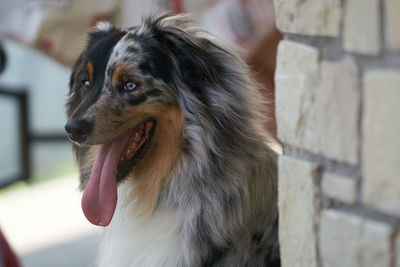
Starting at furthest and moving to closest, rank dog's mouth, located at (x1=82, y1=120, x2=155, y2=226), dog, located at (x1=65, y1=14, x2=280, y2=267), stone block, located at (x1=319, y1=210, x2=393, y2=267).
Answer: dog's mouth, located at (x1=82, y1=120, x2=155, y2=226) → dog, located at (x1=65, y1=14, x2=280, y2=267) → stone block, located at (x1=319, y1=210, x2=393, y2=267)

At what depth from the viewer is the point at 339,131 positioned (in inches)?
64.4

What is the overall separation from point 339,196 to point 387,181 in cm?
21

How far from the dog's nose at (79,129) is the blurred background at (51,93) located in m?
0.68

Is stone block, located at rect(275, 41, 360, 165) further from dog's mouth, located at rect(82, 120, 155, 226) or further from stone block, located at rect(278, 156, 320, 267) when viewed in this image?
dog's mouth, located at rect(82, 120, 155, 226)

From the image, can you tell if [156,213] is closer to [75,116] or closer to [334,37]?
[75,116]

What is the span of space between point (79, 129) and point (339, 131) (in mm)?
1096

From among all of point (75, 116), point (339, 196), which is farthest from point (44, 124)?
point (339, 196)

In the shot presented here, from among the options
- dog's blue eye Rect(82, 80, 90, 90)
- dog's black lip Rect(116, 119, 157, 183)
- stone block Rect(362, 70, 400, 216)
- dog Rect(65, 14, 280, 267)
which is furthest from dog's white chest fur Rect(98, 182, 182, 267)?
stone block Rect(362, 70, 400, 216)

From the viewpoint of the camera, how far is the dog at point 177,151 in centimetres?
237

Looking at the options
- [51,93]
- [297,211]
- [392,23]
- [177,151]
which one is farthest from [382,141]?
[51,93]

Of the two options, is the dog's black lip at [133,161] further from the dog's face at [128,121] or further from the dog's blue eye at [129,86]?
the dog's blue eye at [129,86]

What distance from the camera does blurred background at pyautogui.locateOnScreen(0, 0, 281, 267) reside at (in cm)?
386

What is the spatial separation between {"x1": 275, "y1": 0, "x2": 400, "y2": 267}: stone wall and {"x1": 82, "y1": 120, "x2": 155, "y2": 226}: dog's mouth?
0.75 metres

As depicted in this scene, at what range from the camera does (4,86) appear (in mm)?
6898
